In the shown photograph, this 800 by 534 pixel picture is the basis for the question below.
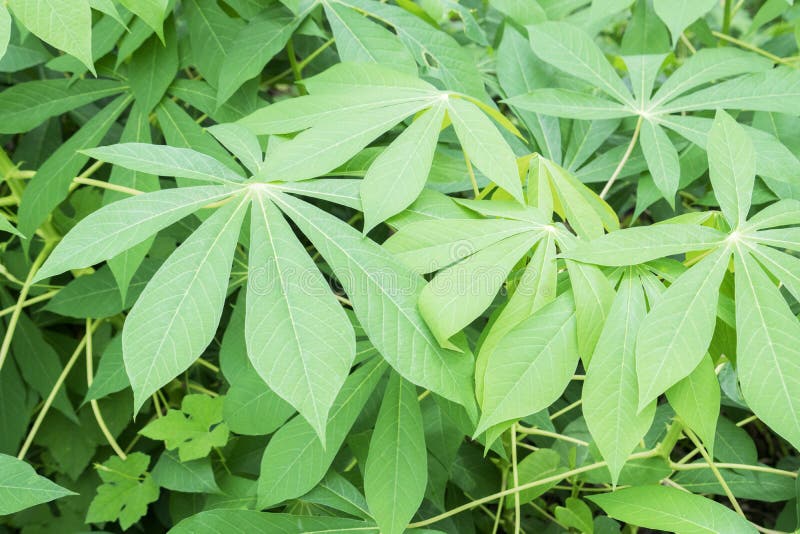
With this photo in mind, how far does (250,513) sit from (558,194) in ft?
1.89

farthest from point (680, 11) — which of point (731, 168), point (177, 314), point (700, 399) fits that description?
point (177, 314)

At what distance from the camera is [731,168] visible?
768 mm

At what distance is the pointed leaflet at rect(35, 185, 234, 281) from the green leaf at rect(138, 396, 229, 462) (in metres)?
0.42

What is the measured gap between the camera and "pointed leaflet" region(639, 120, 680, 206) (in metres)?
1.00

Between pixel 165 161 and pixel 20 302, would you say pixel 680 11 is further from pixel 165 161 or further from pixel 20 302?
pixel 20 302

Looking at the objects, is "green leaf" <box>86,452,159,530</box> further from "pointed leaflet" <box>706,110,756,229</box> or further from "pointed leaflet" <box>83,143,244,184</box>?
"pointed leaflet" <box>706,110,756,229</box>

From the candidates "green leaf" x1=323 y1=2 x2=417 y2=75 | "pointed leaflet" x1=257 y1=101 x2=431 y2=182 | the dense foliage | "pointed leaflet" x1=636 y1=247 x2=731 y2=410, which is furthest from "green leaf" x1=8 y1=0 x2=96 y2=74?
"pointed leaflet" x1=636 y1=247 x2=731 y2=410

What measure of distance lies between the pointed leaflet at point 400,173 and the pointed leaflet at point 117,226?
7.5 inches

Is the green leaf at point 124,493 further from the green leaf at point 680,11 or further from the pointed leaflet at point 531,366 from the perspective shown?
the green leaf at point 680,11

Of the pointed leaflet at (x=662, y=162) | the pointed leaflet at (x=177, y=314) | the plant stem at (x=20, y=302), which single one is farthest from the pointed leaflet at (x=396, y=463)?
the plant stem at (x=20, y=302)

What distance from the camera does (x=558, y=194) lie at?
83 centimetres

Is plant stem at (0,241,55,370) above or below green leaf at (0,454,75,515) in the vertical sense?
above

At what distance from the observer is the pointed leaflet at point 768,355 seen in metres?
0.66

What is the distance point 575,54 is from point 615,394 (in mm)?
629
